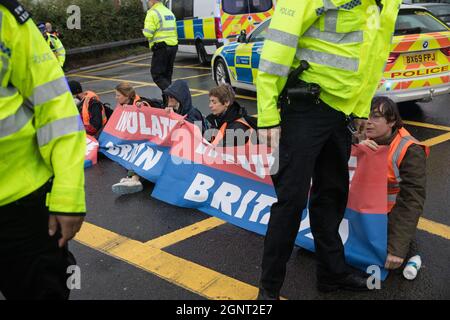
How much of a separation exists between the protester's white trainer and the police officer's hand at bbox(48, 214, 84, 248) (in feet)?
9.30

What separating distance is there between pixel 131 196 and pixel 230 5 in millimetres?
7988

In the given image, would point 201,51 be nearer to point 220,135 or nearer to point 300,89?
point 220,135

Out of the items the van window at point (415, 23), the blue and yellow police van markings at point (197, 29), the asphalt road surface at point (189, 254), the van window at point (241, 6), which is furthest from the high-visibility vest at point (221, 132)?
the blue and yellow police van markings at point (197, 29)

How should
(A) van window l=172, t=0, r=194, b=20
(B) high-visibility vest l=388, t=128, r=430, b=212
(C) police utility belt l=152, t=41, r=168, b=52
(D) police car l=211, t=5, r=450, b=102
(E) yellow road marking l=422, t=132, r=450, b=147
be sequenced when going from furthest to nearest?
(A) van window l=172, t=0, r=194, b=20
(C) police utility belt l=152, t=41, r=168, b=52
(D) police car l=211, t=5, r=450, b=102
(E) yellow road marking l=422, t=132, r=450, b=147
(B) high-visibility vest l=388, t=128, r=430, b=212

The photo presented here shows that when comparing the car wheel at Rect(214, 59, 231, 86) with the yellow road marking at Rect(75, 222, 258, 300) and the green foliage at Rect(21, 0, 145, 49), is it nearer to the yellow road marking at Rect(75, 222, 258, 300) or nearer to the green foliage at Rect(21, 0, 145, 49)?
the yellow road marking at Rect(75, 222, 258, 300)

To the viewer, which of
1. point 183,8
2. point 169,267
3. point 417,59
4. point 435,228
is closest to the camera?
point 169,267

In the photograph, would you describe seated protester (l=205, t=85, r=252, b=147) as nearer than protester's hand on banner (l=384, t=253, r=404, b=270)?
No

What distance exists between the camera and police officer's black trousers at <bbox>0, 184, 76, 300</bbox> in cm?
161

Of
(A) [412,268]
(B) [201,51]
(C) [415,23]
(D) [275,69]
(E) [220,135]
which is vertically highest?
(D) [275,69]

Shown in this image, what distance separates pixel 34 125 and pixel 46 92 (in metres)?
0.12

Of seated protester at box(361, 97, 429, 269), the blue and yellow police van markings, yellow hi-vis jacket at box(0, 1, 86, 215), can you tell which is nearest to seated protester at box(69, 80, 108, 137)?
seated protester at box(361, 97, 429, 269)

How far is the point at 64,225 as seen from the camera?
5.41ft

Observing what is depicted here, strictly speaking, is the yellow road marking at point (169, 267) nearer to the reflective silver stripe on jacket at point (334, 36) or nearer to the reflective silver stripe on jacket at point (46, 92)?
the reflective silver stripe on jacket at point (334, 36)

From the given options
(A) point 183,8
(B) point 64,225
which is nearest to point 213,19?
(A) point 183,8
